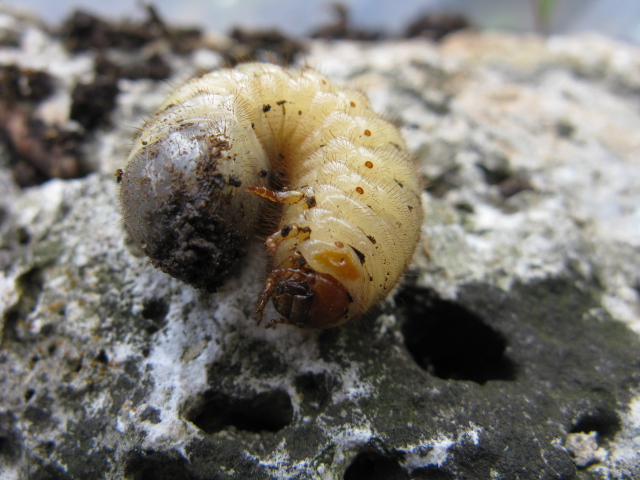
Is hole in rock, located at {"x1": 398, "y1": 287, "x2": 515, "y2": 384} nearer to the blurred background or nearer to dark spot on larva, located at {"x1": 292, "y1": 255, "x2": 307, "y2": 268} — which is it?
dark spot on larva, located at {"x1": 292, "y1": 255, "x2": 307, "y2": 268}

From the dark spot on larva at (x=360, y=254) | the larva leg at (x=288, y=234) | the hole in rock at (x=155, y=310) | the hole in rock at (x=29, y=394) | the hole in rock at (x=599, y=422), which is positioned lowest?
the hole in rock at (x=599, y=422)

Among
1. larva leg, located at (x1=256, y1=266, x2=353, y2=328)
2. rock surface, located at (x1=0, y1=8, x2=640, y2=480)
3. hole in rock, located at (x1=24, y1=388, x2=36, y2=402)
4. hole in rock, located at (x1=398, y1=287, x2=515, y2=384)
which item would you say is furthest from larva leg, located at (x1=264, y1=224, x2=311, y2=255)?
hole in rock, located at (x1=24, y1=388, x2=36, y2=402)

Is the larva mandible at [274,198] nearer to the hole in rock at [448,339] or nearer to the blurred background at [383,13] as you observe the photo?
the hole in rock at [448,339]

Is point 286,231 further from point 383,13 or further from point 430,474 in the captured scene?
point 383,13

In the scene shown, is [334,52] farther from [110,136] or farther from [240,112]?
[240,112]

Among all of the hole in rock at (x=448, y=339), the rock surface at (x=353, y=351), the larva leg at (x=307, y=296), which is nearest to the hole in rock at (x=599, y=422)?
the rock surface at (x=353, y=351)

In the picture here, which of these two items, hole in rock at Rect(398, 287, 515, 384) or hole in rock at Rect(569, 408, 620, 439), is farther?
hole in rock at Rect(398, 287, 515, 384)
